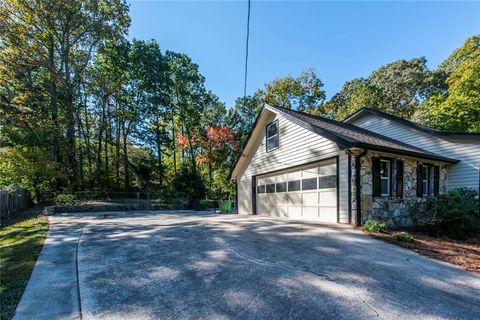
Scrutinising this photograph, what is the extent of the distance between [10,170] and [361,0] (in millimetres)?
19965

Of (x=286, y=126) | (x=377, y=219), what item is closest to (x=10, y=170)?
(x=286, y=126)

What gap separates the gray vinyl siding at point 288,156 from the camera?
307 inches

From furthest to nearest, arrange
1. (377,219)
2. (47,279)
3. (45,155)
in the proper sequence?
(45,155) < (377,219) < (47,279)

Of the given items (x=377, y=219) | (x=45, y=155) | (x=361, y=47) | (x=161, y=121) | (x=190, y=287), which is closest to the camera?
(x=190, y=287)

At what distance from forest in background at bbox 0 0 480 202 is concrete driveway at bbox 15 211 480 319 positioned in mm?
14133

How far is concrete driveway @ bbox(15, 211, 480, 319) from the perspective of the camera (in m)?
2.63

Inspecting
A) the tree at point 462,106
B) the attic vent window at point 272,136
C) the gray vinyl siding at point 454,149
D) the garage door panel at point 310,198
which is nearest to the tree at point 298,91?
the tree at point 462,106

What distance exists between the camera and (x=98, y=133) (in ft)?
79.8

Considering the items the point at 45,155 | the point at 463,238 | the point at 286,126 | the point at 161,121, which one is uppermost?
the point at 161,121

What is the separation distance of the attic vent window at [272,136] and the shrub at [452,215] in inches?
243

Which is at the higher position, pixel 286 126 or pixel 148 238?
pixel 286 126

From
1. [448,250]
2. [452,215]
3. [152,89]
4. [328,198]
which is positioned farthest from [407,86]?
[152,89]

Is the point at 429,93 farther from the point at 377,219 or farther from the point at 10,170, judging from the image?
the point at 10,170

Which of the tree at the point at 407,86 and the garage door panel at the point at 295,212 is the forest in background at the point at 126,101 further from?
the garage door panel at the point at 295,212
